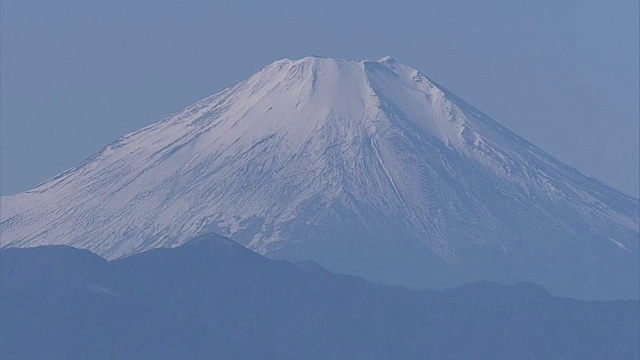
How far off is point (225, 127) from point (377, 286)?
17.6 metres

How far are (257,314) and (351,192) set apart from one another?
14.8m

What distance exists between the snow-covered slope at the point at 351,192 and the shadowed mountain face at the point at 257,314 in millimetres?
8215

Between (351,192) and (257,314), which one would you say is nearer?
(257,314)

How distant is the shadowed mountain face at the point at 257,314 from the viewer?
106 metres

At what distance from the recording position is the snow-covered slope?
12562cm

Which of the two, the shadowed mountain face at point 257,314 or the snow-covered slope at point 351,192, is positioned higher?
the snow-covered slope at point 351,192

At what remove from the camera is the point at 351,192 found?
127375mm

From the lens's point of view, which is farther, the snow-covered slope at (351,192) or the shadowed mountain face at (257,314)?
the snow-covered slope at (351,192)

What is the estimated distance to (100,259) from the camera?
11325 cm

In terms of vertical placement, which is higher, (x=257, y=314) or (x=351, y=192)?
(x=351, y=192)

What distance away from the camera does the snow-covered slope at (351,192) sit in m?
126

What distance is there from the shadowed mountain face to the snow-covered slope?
8215mm

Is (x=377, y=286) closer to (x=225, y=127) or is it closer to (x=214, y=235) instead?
(x=214, y=235)

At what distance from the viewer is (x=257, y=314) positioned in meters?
114
